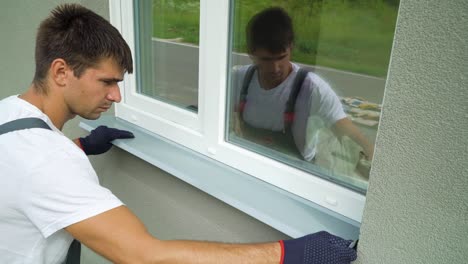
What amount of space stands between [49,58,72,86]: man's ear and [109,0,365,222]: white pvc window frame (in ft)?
1.74

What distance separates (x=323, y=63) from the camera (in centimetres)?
120

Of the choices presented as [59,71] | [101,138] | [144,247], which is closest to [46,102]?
[59,71]

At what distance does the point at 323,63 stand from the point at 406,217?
597 mm

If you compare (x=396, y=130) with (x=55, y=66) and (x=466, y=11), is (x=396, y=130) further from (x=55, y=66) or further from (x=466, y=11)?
(x=55, y=66)

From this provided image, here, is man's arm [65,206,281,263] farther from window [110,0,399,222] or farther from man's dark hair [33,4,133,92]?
man's dark hair [33,4,133,92]

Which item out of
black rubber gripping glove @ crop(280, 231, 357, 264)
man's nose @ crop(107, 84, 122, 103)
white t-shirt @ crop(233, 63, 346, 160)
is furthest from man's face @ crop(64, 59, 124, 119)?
black rubber gripping glove @ crop(280, 231, 357, 264)

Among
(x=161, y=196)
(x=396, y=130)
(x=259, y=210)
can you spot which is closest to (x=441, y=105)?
(x=396, y=130)

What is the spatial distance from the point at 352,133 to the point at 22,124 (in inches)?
41.2

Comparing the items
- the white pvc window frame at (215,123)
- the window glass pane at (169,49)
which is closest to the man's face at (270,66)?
the white pvc window frame at (215,123)

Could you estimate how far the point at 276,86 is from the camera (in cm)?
143

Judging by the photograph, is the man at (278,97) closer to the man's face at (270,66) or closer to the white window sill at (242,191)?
the man's face at (270,66)

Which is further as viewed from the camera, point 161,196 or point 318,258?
point 161,196

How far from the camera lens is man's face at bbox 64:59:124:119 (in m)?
1.15

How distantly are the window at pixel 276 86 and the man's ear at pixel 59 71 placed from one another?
53 cm
